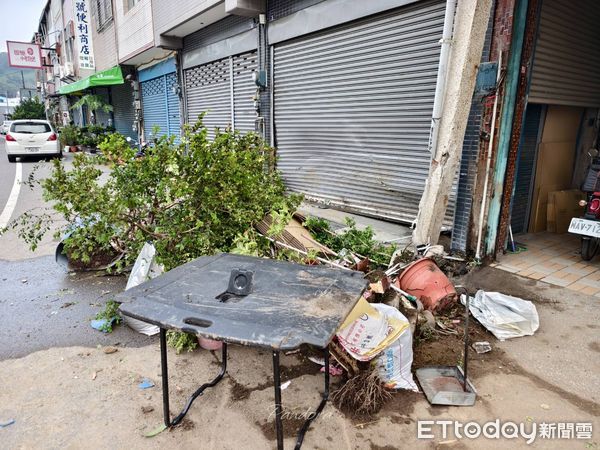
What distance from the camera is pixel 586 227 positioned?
486 centimetres

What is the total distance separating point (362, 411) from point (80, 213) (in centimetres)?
337

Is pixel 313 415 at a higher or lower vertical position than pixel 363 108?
lower

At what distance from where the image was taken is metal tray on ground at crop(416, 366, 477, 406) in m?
2.76

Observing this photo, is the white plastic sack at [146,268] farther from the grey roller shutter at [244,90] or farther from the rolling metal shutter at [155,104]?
the rolling metal shutter at [155,104]

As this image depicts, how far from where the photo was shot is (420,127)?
18.7 ft

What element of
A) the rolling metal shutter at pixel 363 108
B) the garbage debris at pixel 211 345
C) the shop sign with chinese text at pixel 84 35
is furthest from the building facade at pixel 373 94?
the shop sign with chinese text at pixel 84 35

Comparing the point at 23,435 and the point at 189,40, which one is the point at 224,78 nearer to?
the point at 189,40

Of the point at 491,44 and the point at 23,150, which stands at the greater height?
the point at 491,44

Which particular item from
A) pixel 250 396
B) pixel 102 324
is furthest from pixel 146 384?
pixel 102 324

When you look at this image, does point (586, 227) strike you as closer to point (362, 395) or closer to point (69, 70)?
point (362, 395)

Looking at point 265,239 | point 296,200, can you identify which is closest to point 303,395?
point 265,239

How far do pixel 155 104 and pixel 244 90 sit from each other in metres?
7.16

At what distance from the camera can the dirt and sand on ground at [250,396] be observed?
2.49 metres

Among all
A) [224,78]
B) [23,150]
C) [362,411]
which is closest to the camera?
[362,411]
